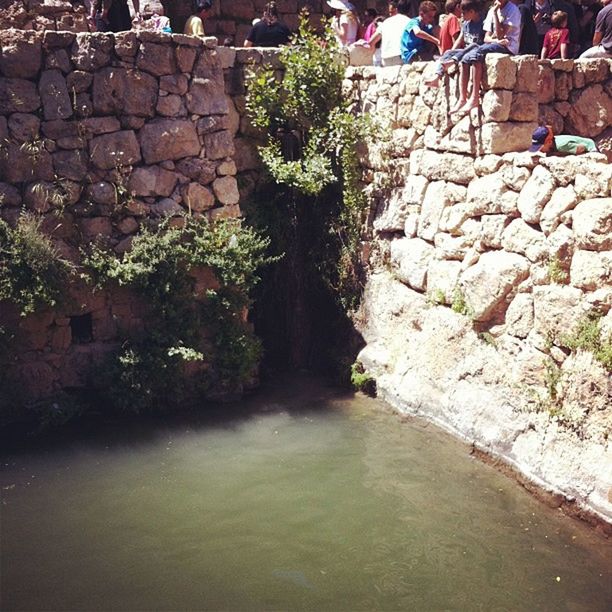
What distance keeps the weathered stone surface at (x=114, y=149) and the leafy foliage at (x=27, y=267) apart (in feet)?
3.04

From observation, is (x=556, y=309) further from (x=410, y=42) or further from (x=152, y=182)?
(x=152, y=182)

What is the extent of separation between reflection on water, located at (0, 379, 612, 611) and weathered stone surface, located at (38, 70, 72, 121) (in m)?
3.38

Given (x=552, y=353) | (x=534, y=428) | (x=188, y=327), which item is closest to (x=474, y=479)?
(x=534, y=428)

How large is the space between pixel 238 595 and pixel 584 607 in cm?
251

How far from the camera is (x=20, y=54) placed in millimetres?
8953

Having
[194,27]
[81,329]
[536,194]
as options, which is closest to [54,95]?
[81,329]

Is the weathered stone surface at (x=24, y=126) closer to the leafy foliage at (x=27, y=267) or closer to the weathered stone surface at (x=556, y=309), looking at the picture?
the leafy foliage at (x=27, y=267)

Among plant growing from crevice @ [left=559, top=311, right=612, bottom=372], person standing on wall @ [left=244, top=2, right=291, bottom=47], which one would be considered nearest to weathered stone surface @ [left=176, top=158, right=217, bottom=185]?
person standing on wall @ [left=244, top=2, right=291, bottom=47]

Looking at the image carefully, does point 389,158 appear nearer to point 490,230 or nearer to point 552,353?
point 490,230

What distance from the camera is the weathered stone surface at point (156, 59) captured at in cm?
932

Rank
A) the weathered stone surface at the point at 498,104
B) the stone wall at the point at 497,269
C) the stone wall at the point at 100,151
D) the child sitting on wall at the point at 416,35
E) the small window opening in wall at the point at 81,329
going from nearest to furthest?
the stone wall at the point at 497,269
the weathered stone surface at the point at 498,104
the stone wall at the point at 100,151
the small window opening in wall at the point at 81,329
the child sitting on wall at the point at 416,35

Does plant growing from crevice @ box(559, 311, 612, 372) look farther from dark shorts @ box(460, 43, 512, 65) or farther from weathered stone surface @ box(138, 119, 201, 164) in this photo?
weathered stone surface @ box(138, 119, 201, 164)

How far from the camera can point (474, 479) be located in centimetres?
820

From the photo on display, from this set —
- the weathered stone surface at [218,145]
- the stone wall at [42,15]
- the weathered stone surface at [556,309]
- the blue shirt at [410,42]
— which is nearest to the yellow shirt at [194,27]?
the stone wall at [42,15]
